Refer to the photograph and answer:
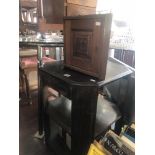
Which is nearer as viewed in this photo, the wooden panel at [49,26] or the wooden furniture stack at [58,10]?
the wooden furniture stack at [58,10]

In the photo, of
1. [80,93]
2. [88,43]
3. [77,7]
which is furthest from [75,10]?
[80,93]

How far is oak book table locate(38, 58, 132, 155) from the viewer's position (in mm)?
888

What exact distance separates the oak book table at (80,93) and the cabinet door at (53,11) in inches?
32.5

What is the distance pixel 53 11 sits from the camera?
Result: 5.74ft

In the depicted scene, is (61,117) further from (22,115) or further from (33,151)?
(22,115)

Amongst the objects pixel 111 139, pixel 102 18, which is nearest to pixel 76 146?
pixel 111 139

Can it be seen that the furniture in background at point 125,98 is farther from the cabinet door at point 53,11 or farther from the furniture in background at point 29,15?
the furniture in background at point 29,15

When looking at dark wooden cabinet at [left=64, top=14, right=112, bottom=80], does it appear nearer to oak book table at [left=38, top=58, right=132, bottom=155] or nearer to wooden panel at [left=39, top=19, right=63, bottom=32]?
oak book table at [left=38, top=58, right=132, bottom=155]

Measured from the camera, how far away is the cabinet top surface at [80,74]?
2.99ft

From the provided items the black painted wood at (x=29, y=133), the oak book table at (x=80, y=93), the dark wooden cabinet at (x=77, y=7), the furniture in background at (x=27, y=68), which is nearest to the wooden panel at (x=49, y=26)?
the dark wooden cabinet at (x=77, y=7)

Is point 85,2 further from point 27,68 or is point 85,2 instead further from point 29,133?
point 29,133

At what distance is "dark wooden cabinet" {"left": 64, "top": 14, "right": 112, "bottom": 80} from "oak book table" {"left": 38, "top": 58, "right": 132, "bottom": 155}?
2.3 inches

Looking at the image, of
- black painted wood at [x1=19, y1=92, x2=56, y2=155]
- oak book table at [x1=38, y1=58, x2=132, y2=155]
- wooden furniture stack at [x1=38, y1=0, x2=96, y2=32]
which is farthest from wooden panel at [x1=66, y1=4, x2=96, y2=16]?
black painted wood at [x1=19, y1=92, x2=56, y2=155]
